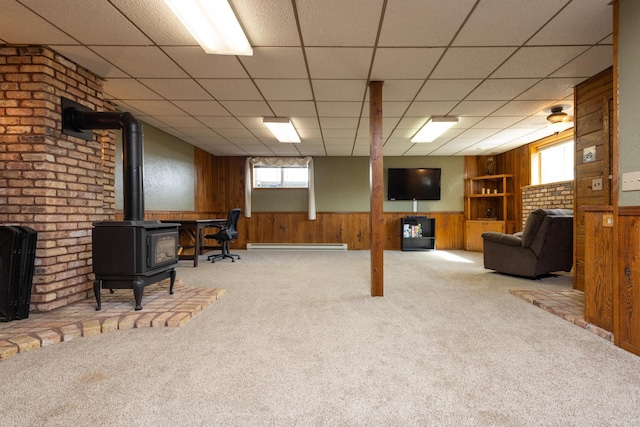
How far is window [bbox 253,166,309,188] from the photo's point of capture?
310 inches

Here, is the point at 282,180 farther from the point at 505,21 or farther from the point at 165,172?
the point at 505,21

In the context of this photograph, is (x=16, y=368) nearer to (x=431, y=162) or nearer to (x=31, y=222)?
(x=31, y=222)

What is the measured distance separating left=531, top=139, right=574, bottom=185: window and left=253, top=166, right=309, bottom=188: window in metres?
5.03

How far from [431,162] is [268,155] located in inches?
162

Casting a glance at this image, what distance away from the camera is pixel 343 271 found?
4676 millimetres

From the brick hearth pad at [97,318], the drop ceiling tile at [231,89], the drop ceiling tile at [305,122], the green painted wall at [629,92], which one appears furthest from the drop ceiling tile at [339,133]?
the green painted wall at [629,92]

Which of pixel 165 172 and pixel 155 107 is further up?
pixel 155 107

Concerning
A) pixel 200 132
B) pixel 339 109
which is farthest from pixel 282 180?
pixel 339 109

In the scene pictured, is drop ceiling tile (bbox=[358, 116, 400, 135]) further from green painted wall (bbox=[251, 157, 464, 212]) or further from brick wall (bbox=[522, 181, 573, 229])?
brick wall (bbox=[522, 181, 573, 229])

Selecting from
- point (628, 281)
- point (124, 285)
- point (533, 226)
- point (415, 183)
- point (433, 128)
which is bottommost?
point (124, 285)

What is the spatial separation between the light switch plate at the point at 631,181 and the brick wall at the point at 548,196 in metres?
3.40

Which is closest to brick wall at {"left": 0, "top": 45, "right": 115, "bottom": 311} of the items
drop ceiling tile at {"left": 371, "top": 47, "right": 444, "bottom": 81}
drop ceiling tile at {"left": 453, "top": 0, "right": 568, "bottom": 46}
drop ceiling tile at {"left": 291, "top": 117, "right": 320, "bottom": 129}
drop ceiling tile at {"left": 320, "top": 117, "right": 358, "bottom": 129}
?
drop ceiling tile at {"left": 291, "top": 117, "right": 320, "bottom": 129}

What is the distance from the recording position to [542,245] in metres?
3.88

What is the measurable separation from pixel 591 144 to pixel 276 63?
3534 mm
